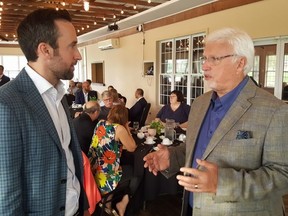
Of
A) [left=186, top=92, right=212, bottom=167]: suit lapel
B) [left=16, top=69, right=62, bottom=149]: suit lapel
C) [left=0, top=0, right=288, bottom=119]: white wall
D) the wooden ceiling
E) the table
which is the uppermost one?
the wooden ceiling

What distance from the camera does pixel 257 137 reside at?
108 centimetres

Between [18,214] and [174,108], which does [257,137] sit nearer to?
[18,214]

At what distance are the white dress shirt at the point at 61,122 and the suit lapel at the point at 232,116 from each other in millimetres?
669

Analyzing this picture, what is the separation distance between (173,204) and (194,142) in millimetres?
2117

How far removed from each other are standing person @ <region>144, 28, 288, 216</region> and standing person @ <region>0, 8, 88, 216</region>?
0.47 meters

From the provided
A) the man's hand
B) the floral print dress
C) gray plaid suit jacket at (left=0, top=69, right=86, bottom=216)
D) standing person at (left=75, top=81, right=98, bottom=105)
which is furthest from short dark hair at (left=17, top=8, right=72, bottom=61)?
standing person at (left=75, top=81, right=98, bottom=105)

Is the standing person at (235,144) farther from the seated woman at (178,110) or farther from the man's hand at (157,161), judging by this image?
the seated woman at (178,110)

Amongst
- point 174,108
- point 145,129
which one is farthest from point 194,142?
point 174,108

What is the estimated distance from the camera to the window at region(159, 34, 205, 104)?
566cm

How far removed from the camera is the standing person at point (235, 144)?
99cm

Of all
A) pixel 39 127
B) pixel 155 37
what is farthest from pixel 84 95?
pixel 39 127

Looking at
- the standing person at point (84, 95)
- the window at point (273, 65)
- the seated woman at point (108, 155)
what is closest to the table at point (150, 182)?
the seated woman at point (108, 155)

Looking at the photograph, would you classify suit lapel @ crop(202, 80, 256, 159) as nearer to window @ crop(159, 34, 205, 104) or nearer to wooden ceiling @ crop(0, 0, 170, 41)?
wooden ceiling @ crop(0, 0, 170, 41)

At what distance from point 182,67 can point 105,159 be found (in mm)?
4077
